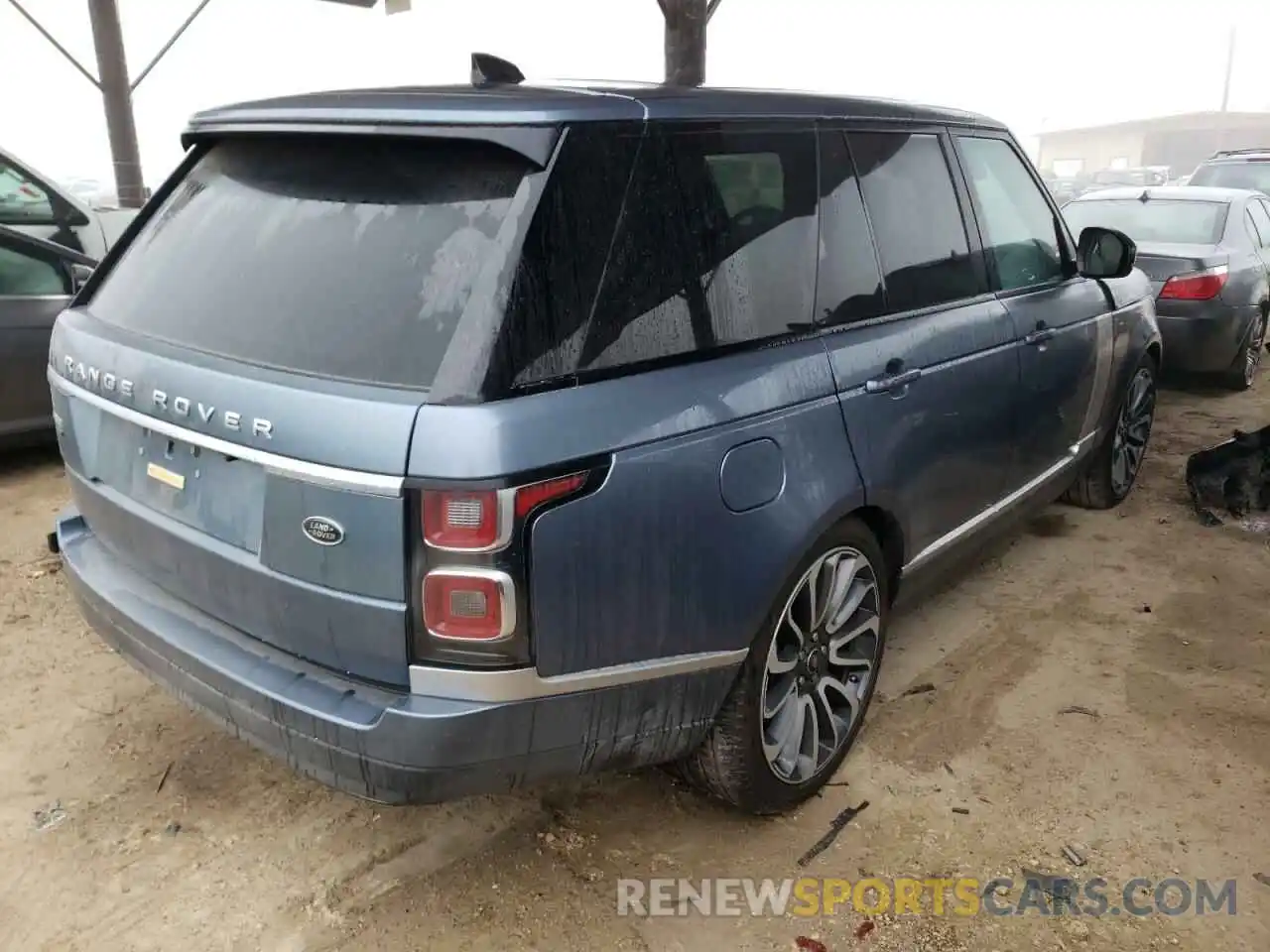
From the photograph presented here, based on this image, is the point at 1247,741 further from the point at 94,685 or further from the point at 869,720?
the point at 94,685

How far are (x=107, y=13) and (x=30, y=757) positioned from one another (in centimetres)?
875

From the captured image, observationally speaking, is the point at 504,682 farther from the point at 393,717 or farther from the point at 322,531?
the point at 322,531

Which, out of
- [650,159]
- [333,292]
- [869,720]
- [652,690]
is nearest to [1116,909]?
[869,720]

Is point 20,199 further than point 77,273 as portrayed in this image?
Yes

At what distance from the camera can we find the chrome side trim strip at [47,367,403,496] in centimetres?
185

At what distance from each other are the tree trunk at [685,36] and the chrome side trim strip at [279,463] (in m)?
5.17

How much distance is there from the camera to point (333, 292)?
6.95 feet

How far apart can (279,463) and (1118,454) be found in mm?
4313

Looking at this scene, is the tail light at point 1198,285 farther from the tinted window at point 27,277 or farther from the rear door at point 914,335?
the tinted window at point 27,277

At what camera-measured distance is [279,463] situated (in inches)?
77.0

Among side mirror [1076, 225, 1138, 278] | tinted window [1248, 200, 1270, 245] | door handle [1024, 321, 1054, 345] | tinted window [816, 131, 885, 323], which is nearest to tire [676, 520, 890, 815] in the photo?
tinted window [816, 131, 885, 323]

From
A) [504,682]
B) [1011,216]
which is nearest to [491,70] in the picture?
[504,682]

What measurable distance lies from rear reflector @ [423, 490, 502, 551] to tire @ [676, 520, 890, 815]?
86 centimetres

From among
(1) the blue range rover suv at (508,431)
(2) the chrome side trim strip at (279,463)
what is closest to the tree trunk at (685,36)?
(1) the blue range rover suv at (508,431)
